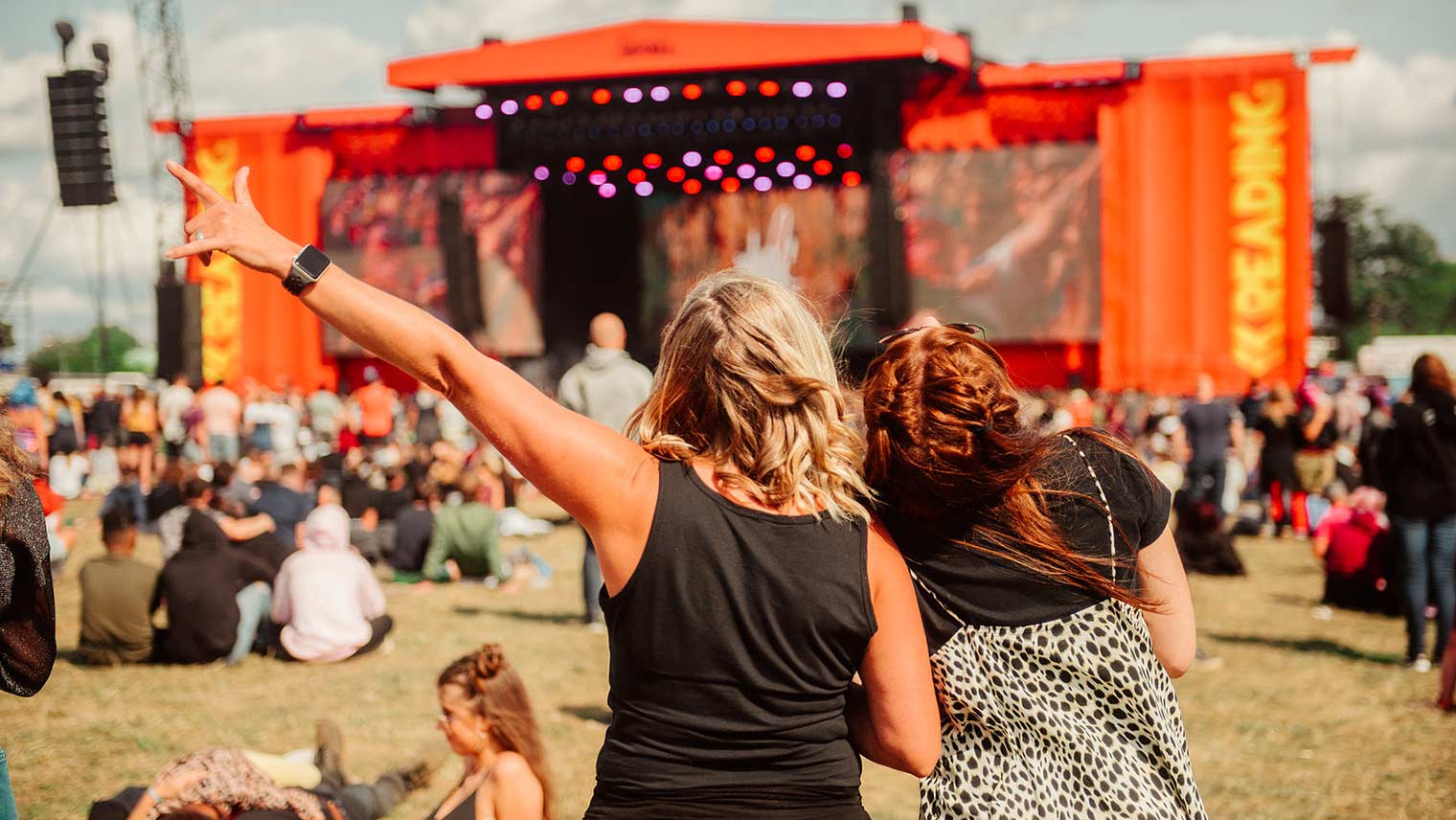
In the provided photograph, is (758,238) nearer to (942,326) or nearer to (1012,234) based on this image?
(1012,234)

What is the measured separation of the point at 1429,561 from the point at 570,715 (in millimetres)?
4519

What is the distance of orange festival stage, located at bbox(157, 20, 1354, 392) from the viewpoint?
60.2 feet

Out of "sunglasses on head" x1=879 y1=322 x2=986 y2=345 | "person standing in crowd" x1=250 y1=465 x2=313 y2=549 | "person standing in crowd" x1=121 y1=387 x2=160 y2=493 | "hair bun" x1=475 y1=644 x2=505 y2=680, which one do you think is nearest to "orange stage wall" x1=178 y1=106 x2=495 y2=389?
"person standing in crowd" x1=121 y1=387 x2=160 y2=493

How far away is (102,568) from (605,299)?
1407cm

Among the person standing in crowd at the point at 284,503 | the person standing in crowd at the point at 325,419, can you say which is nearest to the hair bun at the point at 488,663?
the person standing in crowd at the point at 284,503

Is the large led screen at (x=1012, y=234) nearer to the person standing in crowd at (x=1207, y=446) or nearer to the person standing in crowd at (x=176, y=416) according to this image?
the person standing in crowd at (x=1207, y=446)

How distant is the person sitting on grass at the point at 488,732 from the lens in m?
3.51

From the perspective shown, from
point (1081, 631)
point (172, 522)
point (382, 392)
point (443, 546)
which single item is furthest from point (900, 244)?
point (1081, 631)

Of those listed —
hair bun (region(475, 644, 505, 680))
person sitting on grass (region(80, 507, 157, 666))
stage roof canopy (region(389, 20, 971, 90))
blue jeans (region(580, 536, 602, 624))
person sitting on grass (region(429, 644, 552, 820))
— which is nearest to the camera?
person sitting on grass (region(429, 644, 552, 820))

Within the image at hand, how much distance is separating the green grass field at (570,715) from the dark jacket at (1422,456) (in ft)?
3.18

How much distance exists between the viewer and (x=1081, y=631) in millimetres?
1955

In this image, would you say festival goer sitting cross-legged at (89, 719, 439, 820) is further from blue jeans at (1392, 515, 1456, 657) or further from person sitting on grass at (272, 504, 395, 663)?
blue jeans at (1392, 515, 1456, 657)

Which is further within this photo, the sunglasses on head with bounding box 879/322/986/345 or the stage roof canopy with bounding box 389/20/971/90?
the stage roof canopy with bounding box 389/20/971/90

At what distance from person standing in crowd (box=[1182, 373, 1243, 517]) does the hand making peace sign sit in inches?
421
